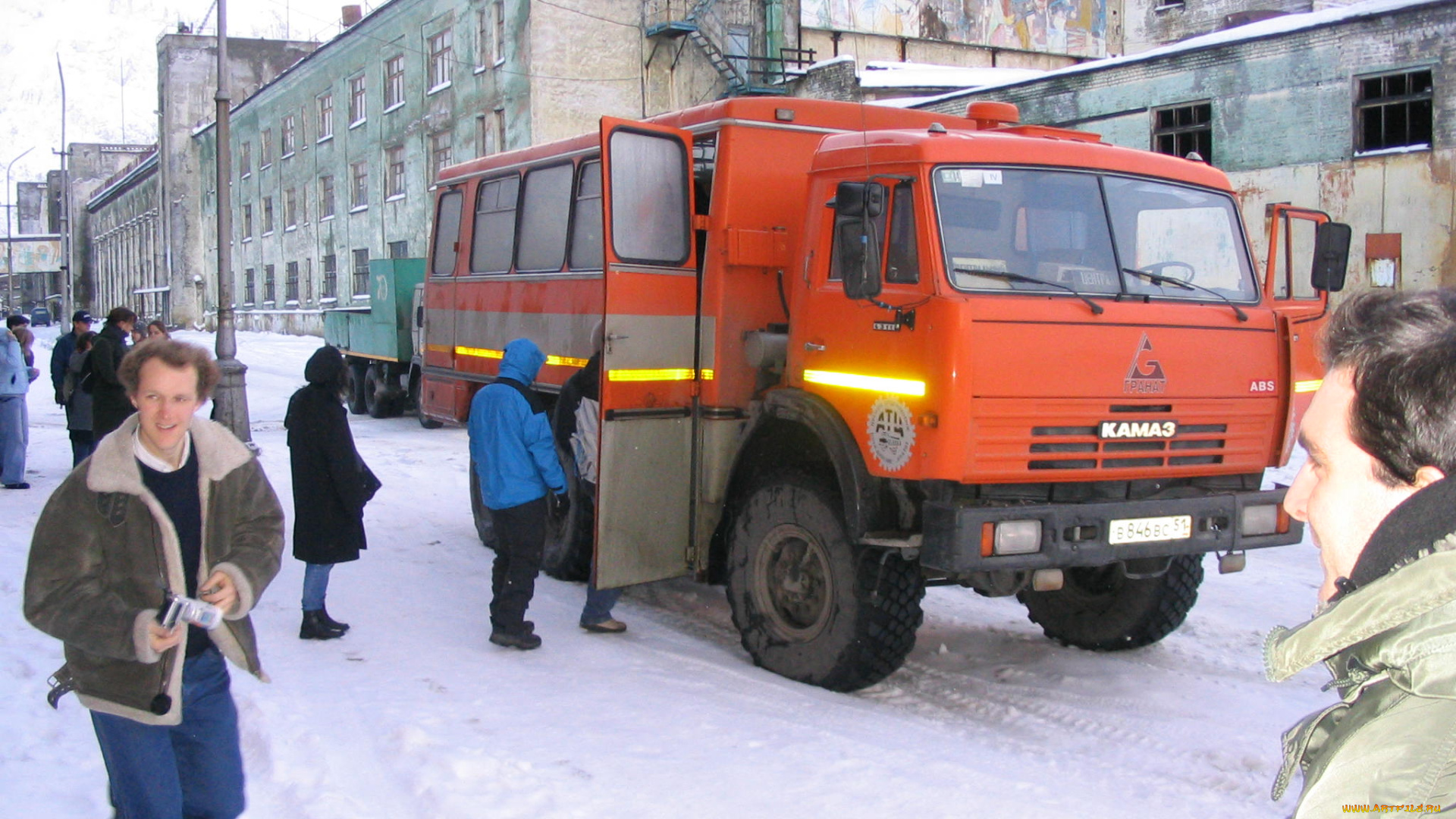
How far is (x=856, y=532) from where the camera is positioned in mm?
5523

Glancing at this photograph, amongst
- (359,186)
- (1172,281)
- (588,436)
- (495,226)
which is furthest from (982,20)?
(1172,281)

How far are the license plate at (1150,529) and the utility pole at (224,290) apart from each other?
36.6ft

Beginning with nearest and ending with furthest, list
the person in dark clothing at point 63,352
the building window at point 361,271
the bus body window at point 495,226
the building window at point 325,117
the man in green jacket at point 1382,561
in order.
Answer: the man in green jacket at point 1382,561 < the bus body window at point 495,226 < the person in dark clothing at point 63,352 < the building window at point 361,271 < the building window at point 325,117

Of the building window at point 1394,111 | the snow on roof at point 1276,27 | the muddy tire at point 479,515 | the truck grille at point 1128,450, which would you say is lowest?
the muddy tire at point 479,515

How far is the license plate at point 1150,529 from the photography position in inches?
211

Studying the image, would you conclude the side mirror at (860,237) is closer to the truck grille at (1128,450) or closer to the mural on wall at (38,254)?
the truck grille at (1128,450)

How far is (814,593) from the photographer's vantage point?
6.06m

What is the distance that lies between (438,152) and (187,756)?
105 ft

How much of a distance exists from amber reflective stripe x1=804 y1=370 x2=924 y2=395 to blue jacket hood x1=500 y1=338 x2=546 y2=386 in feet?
5.11

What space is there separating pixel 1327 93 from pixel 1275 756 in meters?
14.6

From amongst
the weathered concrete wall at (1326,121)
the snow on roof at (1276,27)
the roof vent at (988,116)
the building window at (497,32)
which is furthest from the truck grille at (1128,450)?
the building window at (497,32)

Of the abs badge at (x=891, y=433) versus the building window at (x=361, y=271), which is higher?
the building window at (x=361, y=271)

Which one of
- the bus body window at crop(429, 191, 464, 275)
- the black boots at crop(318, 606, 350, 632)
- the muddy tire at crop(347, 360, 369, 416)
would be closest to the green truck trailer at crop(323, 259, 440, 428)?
the muddy tire at crop(347, 360, 369, 416)

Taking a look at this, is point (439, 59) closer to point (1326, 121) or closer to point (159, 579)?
point (1326, 121)
